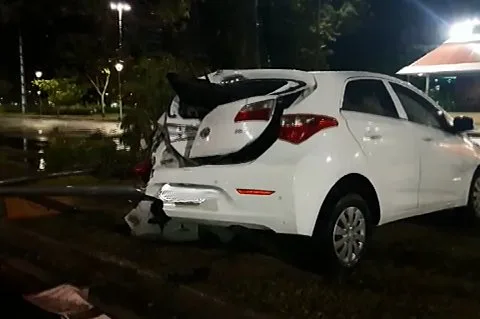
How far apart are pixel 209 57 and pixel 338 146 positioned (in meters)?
7.48

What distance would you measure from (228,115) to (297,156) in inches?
27.4

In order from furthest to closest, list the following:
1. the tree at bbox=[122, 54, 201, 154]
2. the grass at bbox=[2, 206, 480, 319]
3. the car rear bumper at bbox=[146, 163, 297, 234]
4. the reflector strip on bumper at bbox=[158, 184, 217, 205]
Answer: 1. the tree at bbox=[122, 54, 201, 154]
2. the reflector strip on bumper at bbox=[158, 184, 217, 205]
3. the car rear bumper at bbox=[146, 163, 297, 234]
4. the grass at bbox=[2, 206, 480, 319]

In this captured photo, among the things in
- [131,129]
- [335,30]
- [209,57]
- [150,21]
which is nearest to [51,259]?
[131,129]

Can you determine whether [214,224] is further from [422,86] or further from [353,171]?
[422,86]

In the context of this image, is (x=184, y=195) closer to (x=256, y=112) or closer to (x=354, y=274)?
(x=256, y=112)

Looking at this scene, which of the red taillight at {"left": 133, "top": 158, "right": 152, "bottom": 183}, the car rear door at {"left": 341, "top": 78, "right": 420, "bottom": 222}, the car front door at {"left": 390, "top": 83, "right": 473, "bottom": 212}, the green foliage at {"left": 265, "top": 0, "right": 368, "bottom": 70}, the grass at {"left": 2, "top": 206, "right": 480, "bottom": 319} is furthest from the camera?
the green foliage at {"left": 265, "top": 0, "right": 368, "bottom": 70}

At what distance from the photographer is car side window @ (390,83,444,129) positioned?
21.6 feet

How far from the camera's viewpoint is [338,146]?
18.1 ft

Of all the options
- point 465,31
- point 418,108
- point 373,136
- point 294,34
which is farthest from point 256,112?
point 465,31

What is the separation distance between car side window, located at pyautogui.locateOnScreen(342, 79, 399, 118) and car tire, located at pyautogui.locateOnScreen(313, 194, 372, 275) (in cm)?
81

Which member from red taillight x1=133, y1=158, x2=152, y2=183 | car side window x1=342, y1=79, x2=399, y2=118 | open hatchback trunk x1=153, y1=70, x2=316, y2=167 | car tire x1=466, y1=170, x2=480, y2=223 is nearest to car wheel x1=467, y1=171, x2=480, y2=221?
car tire x1=466, y1=170, x2=480, y2=223

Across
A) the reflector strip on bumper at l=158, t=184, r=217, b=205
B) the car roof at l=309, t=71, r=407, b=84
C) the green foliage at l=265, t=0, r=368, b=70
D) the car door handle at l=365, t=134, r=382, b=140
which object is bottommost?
the reflector strip on bumper at l=158, t=184, r=217, b=205

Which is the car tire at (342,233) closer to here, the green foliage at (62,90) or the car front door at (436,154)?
the car front door at (436,154)

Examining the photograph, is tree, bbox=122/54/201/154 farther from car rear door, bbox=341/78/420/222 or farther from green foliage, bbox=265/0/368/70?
green foliage, bbox=265/0/368/70
